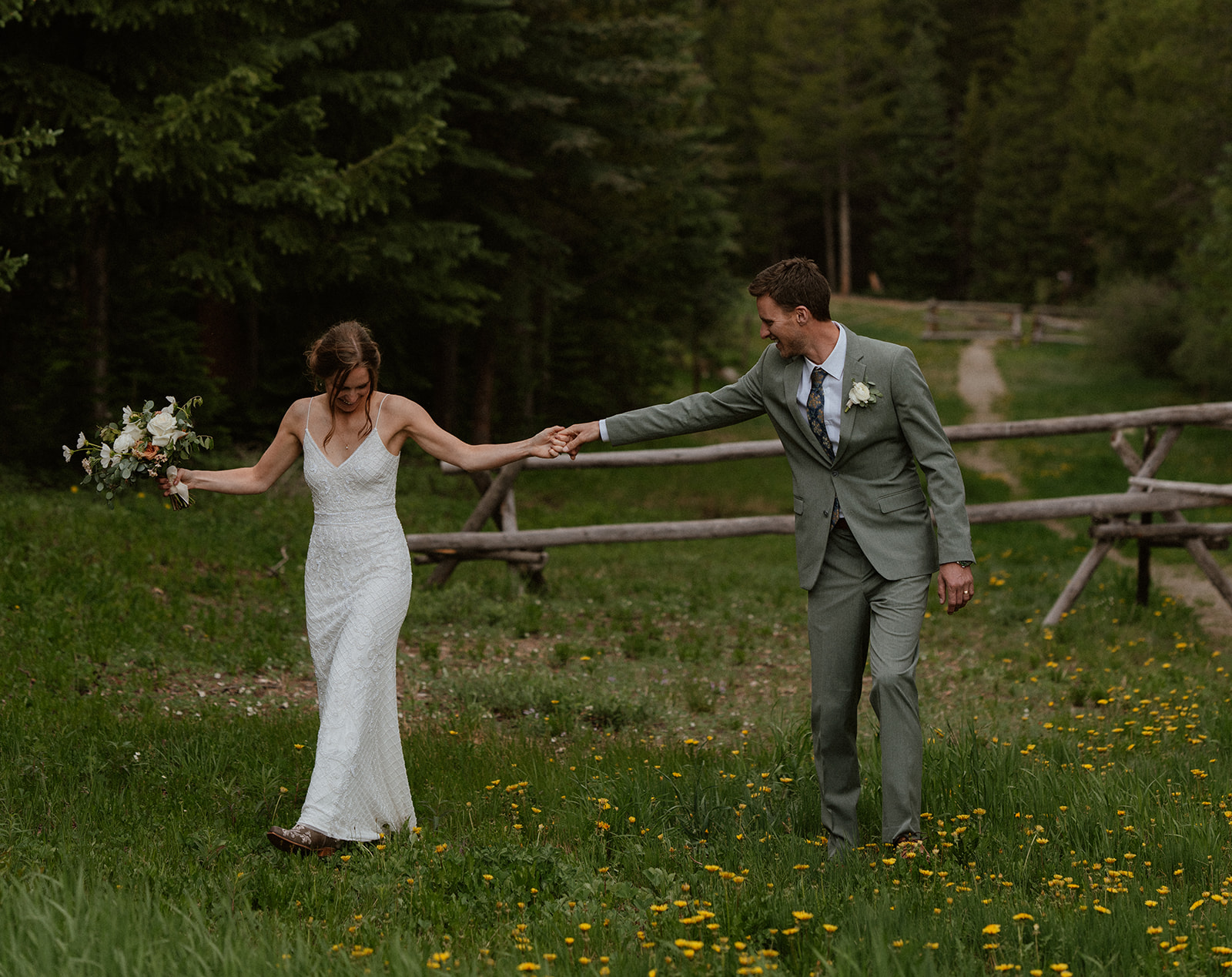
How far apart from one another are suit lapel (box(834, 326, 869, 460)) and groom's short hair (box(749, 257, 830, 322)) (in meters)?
0.21

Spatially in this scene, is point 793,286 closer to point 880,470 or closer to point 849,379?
Result: point 849,379

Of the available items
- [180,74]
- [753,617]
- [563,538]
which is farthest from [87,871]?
[180,74]

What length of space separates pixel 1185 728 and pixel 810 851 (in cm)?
309

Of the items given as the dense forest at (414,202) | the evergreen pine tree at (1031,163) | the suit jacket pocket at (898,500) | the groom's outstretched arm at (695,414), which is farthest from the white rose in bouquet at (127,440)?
the evergreen pine tree at (1031,163)

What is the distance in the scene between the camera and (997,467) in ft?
74.7

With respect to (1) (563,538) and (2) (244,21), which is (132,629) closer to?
(1) (563,538)

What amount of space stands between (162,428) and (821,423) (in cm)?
282

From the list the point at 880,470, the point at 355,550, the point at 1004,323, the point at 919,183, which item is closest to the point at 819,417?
the point at 880,470

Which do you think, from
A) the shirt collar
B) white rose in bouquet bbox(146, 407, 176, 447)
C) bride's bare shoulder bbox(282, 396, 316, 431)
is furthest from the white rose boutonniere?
white rose in bouquet bbox(146, 407, 176, 447)

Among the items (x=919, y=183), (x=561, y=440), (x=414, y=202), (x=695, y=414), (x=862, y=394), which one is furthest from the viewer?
(x=919, y=183)

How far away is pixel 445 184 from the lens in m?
18.2

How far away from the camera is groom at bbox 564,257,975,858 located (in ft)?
15.6

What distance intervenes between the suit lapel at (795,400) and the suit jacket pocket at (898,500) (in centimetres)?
27

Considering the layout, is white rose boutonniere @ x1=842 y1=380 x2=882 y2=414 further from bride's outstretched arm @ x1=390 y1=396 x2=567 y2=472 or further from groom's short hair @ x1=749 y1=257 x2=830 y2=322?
bride's outstretched arm @ x1=390 y1=396 x2=567 y2=472
